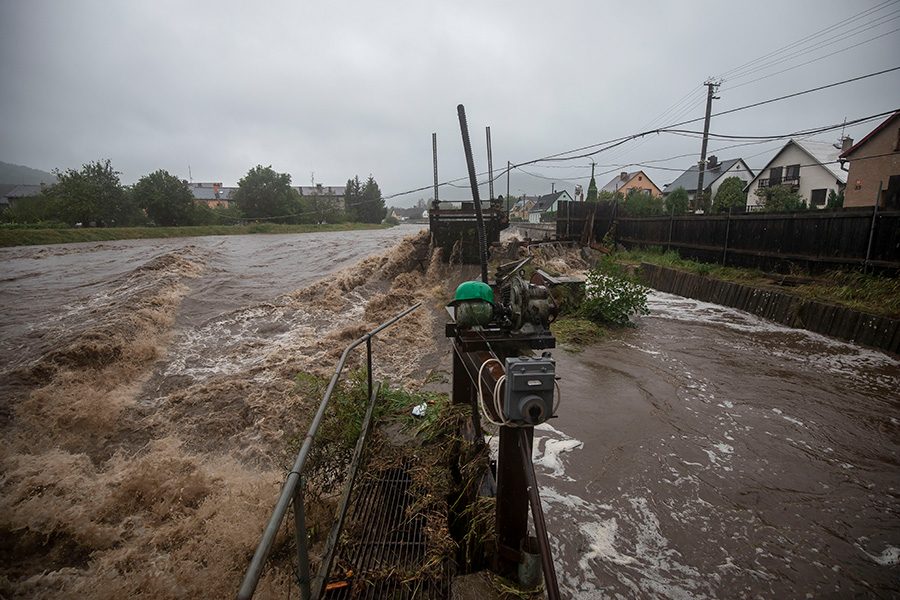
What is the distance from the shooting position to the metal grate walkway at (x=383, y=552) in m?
2.48

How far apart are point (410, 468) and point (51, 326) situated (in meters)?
11.4

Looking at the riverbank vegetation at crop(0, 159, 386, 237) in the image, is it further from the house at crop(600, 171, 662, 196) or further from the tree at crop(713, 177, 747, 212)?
the house at crop(600, 171, 662, 196)

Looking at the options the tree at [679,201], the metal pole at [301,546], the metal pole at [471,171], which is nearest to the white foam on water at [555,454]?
the metal pole at [471,171]

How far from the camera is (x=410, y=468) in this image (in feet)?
12.1

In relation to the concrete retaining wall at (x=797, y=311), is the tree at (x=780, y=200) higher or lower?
higher

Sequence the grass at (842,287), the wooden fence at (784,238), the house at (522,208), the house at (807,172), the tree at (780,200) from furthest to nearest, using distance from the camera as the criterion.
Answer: the house at (522,208) → the house at (807,172) → the tree at (780,200) → the wooden fence at (784,238) → the grass at (842,287)

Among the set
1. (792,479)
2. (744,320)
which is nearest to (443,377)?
(792,479)

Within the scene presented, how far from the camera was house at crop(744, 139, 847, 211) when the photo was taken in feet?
97.5

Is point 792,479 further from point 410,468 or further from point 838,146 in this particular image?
point 838,146

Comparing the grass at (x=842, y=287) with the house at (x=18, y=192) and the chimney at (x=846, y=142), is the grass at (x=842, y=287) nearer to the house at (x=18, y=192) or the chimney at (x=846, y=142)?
the chimney at (x=846, y=142)

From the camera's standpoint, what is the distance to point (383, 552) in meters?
2.77

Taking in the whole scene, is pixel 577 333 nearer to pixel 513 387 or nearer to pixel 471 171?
pixel 471 171

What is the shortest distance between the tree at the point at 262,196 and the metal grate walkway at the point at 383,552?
2299 inches

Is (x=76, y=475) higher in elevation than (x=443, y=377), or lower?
lower
